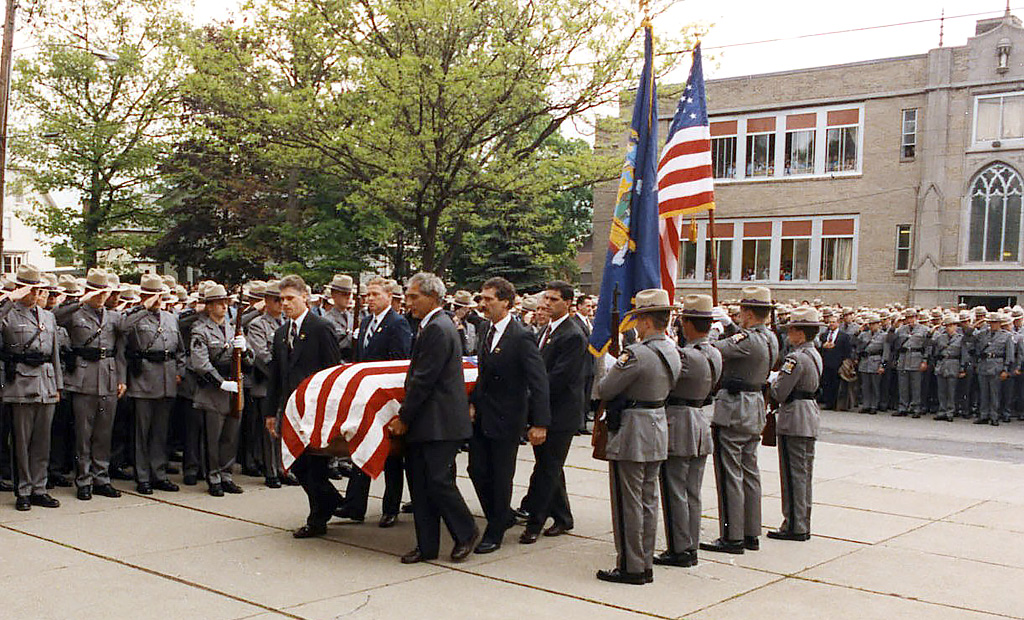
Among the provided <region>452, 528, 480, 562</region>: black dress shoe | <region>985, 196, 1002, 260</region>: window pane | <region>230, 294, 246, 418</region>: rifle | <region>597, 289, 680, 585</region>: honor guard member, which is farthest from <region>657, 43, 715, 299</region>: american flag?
<region>985, 196, 1002, 260</region>: window pane

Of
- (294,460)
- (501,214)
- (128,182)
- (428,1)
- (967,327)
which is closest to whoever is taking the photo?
(294,460)

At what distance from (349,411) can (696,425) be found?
8.23 ft

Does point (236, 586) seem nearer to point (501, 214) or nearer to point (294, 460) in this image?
point (294, 460)

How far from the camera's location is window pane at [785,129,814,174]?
32625 mm

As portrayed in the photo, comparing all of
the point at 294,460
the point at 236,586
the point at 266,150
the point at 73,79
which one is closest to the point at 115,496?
the point at 294,460

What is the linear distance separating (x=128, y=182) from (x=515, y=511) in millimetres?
26404

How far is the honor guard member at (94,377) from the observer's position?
9023mm

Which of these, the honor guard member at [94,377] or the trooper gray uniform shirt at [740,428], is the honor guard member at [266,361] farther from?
the trooper gray uniform shirt at [740,428]

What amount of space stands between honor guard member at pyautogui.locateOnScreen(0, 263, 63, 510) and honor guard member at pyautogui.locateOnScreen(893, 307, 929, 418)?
592 inches

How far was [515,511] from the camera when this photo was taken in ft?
28.2

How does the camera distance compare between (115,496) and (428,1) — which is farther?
(428,1)

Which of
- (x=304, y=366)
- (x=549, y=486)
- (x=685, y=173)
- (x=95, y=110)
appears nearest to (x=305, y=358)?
(x=304, y=366)

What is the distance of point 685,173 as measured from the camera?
9.35 m

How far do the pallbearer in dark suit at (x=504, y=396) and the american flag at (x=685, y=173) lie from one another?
213 centimetres
